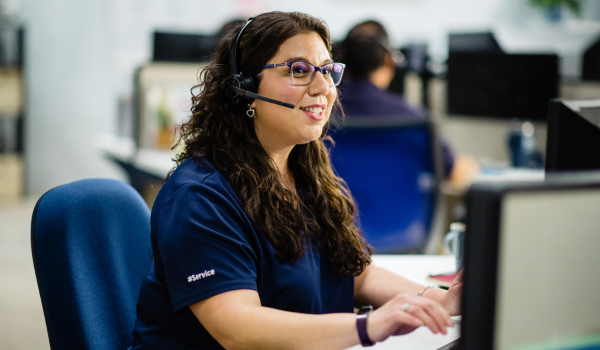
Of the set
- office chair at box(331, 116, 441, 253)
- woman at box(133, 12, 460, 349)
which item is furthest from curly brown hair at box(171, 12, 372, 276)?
office chair at box(331, 116, 441, 253)

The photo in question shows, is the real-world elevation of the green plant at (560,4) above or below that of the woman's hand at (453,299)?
above

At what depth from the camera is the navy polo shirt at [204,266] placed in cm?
93

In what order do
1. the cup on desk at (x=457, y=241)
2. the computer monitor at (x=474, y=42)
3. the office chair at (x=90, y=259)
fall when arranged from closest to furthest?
the office chair at (x=90, y=259)
the cup on desk at (x=457, y=241)
the computer monitor at (x=474, y=42)

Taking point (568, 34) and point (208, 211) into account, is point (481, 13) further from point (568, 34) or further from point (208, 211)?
point (208, 211)

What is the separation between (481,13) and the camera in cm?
594

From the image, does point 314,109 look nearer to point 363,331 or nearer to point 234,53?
point 234,53

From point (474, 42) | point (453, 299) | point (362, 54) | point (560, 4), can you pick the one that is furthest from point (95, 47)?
point (453, 299)

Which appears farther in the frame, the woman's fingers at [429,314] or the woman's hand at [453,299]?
the woman's hand at [453,299]

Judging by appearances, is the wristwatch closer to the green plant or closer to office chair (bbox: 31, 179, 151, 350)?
office chair (bbox: 31, 179, 151, 350)

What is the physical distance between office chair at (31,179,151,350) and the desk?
496 millimetres

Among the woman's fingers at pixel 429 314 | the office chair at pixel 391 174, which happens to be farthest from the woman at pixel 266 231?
the office chair at pixel 391 174

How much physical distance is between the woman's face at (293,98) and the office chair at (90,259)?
342 millimetres

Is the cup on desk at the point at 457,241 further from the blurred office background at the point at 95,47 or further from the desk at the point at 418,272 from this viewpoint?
the blurred office background at the point at 95,47

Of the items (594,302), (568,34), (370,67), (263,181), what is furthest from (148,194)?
(568,34)
